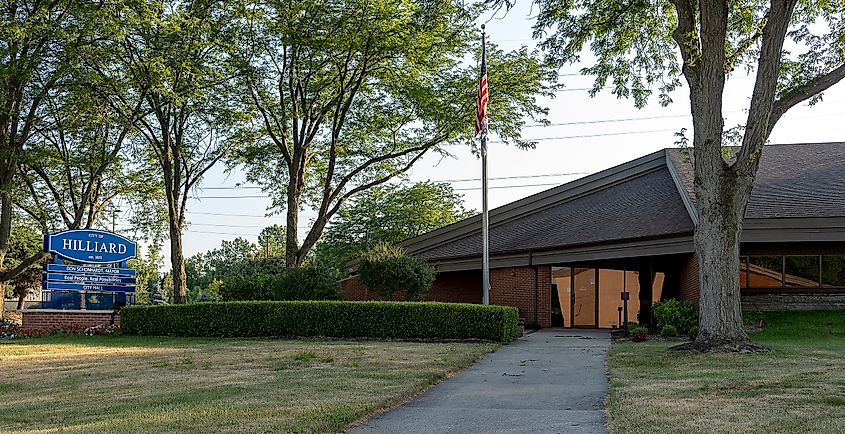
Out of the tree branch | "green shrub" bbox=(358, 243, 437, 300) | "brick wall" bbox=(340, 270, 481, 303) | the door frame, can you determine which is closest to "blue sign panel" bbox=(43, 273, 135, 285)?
"green shrub" bbox=(358, 243, 437, 300)

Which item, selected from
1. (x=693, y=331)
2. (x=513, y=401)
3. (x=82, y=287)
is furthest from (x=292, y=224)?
(x=513, y=401)

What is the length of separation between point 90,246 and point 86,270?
2.42ft

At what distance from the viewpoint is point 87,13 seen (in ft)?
76.3

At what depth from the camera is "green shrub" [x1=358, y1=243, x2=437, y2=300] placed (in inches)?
958

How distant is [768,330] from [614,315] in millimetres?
7903

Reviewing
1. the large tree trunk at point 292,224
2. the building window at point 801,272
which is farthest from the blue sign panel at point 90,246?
the building window at point 801,272

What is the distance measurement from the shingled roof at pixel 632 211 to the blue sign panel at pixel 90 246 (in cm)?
1040

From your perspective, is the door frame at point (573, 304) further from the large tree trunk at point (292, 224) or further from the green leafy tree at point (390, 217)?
the green leafy tree at point (390, 217)

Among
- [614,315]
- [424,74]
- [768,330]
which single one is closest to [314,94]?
[424,74]

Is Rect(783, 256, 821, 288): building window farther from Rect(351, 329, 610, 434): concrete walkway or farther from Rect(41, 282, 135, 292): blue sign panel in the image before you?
Rect(41, 282, 135, 292): blue sign panel

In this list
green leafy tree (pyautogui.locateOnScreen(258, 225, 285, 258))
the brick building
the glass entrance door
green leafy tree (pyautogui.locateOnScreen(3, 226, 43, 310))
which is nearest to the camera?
the brick building

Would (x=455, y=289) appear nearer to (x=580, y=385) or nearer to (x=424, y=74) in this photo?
(x=424, y=74)

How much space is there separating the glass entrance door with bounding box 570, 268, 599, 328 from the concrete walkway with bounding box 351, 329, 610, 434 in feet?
38.6

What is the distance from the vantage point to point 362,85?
→ 29078mm
